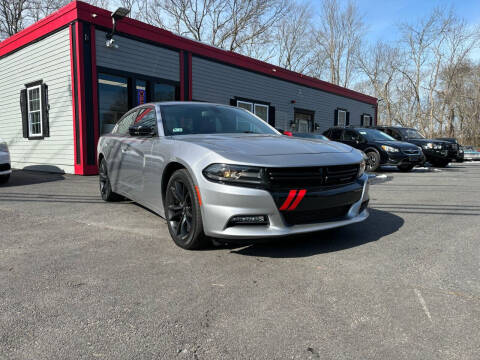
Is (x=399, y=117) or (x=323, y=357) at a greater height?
(x=399, y=117)

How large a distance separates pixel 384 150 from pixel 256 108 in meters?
5.80

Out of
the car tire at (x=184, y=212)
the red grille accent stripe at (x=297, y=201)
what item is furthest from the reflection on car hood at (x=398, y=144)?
the car tire at (x=184, y=212)

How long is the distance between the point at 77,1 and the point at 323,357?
9.74 metres

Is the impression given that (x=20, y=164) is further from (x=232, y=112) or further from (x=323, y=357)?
(x=323, y=357)

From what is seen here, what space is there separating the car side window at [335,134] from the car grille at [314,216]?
381 inches

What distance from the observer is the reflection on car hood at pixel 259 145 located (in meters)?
2.99

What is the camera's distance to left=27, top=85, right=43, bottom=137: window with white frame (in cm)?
1055

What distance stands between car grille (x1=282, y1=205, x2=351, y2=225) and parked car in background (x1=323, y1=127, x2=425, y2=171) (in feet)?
27.8

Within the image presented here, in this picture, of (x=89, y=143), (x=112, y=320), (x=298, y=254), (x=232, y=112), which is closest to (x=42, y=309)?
(x=112, y=320)

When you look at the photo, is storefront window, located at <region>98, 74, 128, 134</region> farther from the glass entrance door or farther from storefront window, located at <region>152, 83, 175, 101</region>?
the glass entrance door

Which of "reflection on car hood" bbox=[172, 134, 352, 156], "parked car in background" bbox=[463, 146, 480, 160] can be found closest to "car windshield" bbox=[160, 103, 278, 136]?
"reflection on car hood" bbox=[172, 134, 352, 156]

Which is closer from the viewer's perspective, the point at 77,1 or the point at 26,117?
the point at 77,1

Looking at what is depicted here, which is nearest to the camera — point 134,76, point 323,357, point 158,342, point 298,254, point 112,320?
point 323,357

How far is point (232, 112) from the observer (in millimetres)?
4523
